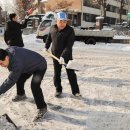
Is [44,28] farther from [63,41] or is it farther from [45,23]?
[63,41]

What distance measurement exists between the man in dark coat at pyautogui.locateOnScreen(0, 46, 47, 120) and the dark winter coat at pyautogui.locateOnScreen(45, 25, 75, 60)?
0.98 metres

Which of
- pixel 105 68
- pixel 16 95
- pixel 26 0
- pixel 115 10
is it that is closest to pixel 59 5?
pixel 26 0

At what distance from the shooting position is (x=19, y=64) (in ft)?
18.0

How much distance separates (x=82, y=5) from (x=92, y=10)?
4.56 meters

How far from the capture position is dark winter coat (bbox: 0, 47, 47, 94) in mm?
5414

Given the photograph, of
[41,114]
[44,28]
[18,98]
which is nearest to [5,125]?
[41,114]

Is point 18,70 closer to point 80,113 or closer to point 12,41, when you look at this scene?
point 80,113

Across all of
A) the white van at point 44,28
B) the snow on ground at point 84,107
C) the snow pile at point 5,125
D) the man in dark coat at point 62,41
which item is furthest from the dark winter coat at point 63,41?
the white van at point 44,28

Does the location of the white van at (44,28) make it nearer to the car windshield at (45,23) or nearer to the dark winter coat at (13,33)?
the car windshield at (45,23)

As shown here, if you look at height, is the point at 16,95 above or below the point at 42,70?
below

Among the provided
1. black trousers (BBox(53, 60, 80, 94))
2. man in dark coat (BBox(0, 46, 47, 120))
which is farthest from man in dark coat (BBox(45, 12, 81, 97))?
man in dark coat (BBox(0, 46, 47, 120))

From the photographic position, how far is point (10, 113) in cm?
676

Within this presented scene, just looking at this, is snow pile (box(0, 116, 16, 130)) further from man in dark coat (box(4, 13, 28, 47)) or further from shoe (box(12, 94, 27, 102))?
man in dark coat (box(4, 13, 28, 47))

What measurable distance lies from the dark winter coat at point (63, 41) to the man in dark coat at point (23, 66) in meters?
0.98
